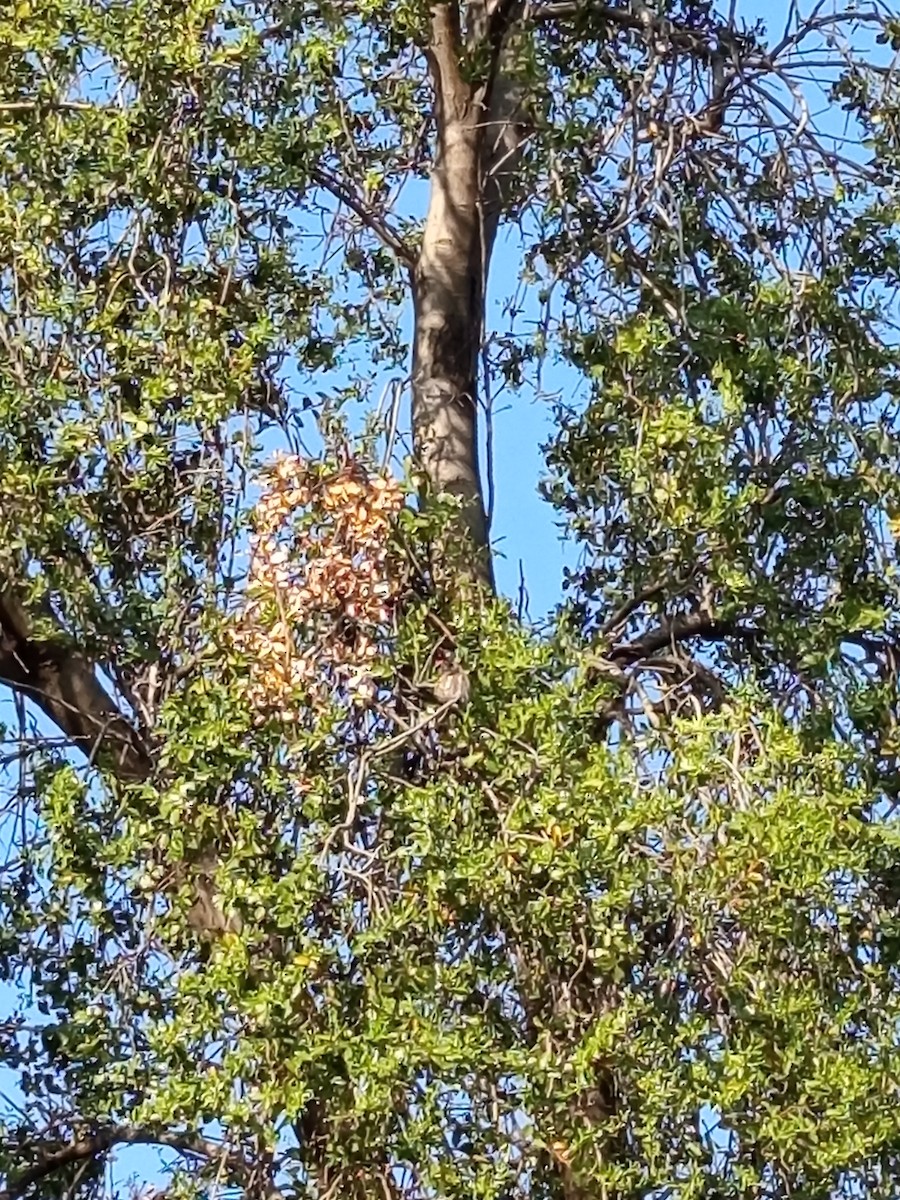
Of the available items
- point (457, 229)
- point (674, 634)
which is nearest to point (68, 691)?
point (674, 634)

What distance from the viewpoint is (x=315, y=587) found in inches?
235

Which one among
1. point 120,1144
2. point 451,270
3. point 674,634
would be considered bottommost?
point 120,1144

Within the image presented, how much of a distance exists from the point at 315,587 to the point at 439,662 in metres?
0.44

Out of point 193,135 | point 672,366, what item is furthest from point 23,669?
point 672,366

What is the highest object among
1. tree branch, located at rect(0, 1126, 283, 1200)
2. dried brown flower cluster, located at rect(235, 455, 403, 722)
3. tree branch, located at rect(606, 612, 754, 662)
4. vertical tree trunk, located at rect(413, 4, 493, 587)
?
vertical tree trunk, located at rect(413, 4, 493, 587)

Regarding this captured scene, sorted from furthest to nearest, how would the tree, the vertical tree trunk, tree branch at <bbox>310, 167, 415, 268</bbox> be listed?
the vertical tree trunk → tree branch at <bbox>310, 167, 415, 268</bbox> → the tree

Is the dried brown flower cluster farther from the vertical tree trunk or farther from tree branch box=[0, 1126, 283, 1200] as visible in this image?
the vertical tree trunk

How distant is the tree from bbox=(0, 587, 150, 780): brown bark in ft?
0.06

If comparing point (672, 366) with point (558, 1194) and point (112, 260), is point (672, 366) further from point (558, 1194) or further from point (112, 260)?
point (558, 1194)

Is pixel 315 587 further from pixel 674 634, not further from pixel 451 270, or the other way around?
pixel 451 270

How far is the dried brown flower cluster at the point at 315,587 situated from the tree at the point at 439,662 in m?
0.01

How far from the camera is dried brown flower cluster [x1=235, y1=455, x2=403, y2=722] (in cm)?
589

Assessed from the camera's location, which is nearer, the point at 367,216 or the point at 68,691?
the point at 68,691

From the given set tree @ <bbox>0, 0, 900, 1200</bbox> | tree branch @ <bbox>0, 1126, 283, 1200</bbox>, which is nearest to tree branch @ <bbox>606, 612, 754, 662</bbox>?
tree @ <bbox>0, 0, 900, 1200</bbox>
